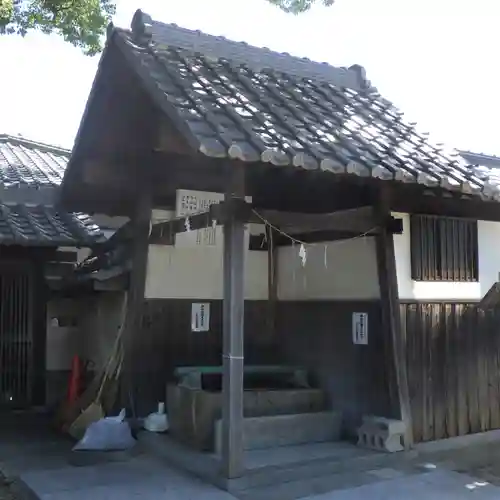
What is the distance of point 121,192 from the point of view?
923 centimetres

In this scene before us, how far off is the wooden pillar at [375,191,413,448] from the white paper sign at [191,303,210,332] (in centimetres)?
260

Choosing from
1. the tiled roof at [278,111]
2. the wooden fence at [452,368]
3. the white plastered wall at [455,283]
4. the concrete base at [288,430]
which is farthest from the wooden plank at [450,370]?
the tiled roof at [278,111]

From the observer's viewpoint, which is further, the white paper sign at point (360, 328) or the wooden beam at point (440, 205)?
the white paper sign at point (360, 328)

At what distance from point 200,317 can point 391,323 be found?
2.76m

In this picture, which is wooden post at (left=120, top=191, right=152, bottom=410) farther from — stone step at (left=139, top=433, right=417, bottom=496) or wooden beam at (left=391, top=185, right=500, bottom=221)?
wooden beam at (left=391, top=185, right=500, bottom=221)

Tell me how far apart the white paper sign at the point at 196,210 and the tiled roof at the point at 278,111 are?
1428mm

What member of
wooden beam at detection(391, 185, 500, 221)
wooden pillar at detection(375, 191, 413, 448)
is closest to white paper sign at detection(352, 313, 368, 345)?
wooden pillar at detection(375, 191, 413, 448)

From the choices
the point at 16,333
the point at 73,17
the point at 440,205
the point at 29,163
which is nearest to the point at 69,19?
the point at 73,17

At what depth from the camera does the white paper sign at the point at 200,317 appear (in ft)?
29.0

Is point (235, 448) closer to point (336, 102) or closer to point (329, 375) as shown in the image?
point (329, 375)

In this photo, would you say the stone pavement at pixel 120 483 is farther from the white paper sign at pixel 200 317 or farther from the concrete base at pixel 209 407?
the white paper sign at pixel 200 317

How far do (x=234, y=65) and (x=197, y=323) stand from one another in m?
3.53

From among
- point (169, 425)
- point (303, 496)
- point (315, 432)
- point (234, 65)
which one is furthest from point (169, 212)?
point (303, 496)

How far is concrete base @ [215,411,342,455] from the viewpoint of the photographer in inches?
289
